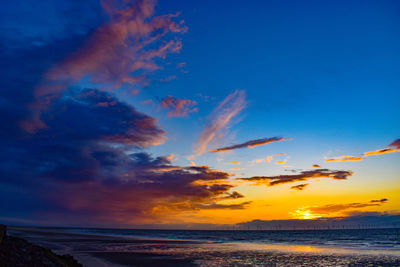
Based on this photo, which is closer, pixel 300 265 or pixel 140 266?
pixel 140 266

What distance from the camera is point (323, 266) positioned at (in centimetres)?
3275

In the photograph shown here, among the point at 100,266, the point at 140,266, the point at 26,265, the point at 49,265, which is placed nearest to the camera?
the point at 26,265

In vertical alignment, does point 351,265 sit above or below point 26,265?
below

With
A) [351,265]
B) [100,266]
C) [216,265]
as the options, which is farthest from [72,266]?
[351,265]

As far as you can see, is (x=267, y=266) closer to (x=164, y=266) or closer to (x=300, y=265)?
(x=300, y=265)

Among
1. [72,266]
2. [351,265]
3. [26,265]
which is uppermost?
[26,265]

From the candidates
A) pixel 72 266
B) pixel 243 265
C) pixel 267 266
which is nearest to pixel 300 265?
pixel 267 266

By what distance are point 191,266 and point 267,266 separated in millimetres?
9355

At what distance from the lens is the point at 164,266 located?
1255 inches

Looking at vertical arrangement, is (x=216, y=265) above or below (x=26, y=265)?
below

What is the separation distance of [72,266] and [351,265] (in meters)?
33.0

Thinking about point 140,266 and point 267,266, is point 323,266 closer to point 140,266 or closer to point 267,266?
point 267,266

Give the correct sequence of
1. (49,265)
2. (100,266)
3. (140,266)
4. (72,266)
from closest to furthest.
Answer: (49,265) → (72,266) → (100,266) → (140,266)

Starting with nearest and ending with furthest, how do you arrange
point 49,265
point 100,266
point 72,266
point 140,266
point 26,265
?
point 26,265 < point 49,265 < point 72,266 < point 100,266 < point 140,266
